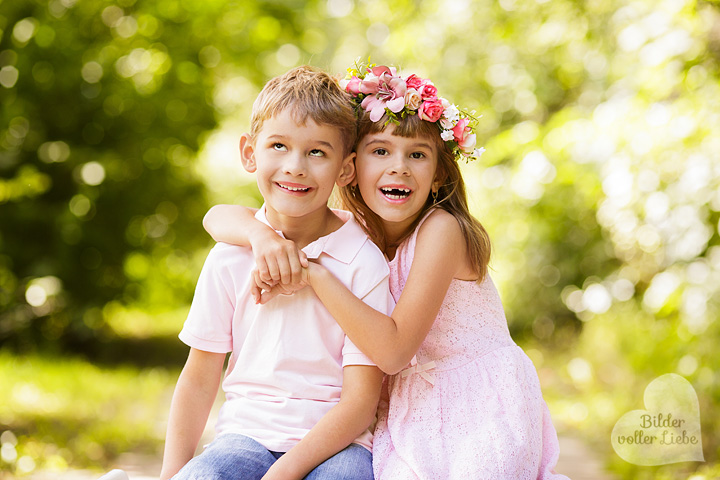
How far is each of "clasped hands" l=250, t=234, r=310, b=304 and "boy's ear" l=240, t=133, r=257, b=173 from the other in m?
0.28

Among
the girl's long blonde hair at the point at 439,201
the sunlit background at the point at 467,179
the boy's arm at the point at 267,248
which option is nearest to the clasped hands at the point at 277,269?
the boy's arm at the point at 267,248

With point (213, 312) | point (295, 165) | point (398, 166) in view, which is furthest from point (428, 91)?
point (213, 312)

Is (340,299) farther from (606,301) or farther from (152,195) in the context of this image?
(152,195)

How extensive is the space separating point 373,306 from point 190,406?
2.01ft

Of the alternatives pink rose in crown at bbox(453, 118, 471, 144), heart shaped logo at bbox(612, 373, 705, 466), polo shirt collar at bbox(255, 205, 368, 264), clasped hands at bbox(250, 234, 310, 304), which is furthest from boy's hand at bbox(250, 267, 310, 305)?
heart shaped logo at bbox(612, 373, 705, 466)

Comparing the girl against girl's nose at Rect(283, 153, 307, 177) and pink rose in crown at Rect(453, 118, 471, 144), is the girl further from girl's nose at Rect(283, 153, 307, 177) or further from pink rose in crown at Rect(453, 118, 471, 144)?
girl's nose at Rect(283, 153, 307, 177)

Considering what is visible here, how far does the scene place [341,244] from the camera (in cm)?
227

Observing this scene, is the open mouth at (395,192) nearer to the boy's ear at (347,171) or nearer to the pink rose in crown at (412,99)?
the boy's ear at (347,171)

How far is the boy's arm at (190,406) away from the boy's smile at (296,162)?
1.66 ft

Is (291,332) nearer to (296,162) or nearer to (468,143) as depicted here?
(296,162)

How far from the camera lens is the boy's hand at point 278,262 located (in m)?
2.10

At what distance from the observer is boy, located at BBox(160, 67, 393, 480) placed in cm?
210

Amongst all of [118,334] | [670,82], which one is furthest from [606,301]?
[118,334]

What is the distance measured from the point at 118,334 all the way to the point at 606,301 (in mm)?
5944
